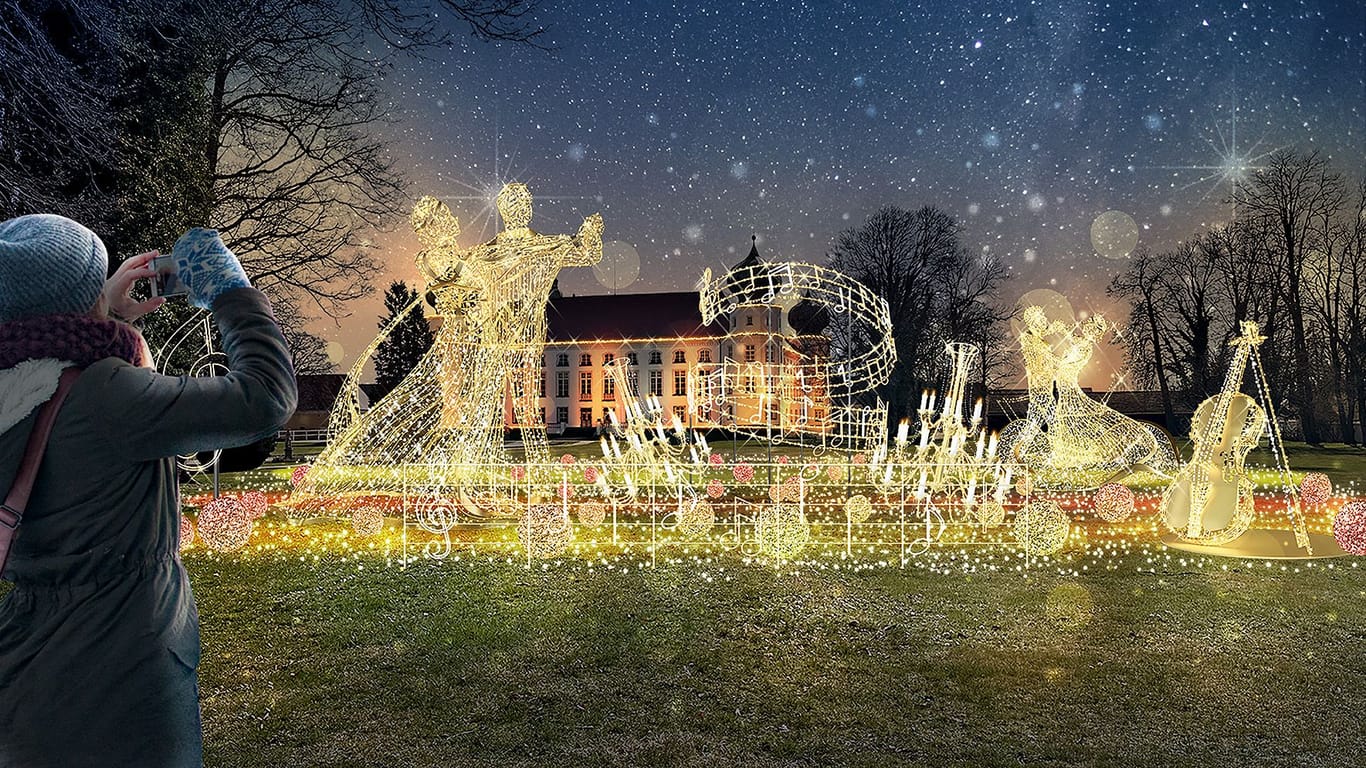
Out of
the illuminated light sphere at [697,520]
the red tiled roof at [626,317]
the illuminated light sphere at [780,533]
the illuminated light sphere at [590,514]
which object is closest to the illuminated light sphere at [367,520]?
the illuminated light sphere at [590,514]

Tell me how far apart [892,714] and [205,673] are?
4.19 metres

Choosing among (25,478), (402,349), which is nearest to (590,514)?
(25,478)

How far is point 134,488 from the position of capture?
190cm

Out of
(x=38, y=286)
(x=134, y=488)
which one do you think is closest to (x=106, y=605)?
(x=134, y=488)

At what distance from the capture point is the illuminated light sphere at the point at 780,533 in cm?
866

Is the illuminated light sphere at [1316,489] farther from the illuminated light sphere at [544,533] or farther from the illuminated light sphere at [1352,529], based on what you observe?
the illuminated light sphere at [544,533]

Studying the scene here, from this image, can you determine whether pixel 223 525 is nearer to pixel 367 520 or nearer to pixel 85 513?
pixel 367 520

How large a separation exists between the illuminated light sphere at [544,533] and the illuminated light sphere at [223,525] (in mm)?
3113

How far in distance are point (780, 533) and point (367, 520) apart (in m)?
4.54

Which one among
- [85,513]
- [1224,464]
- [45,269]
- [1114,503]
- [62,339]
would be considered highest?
[45,269]

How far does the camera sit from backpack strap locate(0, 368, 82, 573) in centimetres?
176

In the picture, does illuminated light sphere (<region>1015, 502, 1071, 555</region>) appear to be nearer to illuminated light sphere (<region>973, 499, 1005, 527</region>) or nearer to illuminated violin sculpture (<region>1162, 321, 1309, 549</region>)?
illuminated light sphere (<region>973, 499, 1005, 527</region>)

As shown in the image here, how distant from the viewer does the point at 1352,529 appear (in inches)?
330

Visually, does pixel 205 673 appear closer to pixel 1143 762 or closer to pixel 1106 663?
pixel 1143 762
